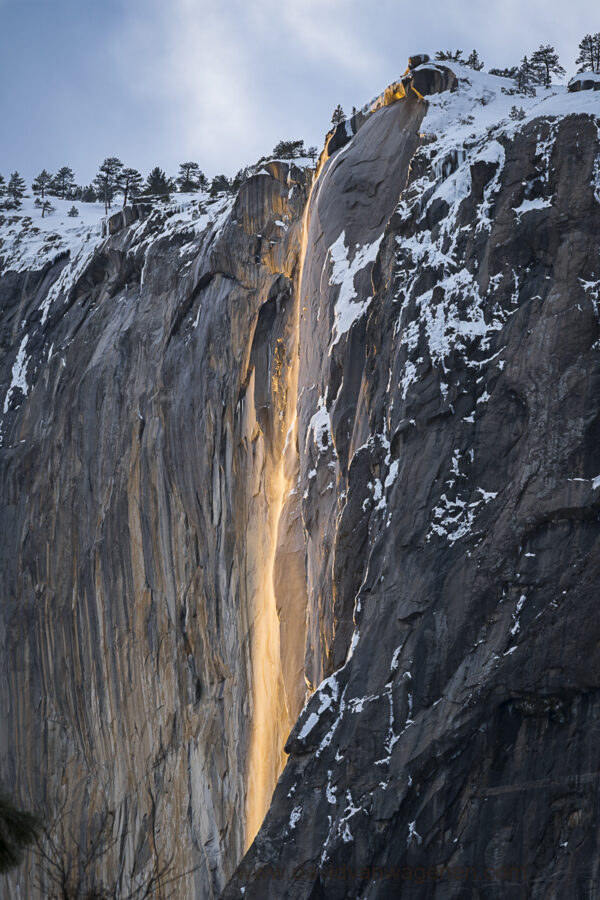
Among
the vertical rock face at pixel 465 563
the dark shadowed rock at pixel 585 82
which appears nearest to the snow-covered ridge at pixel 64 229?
the dark shadowed rock at pixel 585 82

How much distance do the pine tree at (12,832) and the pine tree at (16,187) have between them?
7046cm

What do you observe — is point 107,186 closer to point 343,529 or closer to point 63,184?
point 63,184

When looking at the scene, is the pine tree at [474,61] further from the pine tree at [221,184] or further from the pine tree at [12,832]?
the pine tree at [12,832]

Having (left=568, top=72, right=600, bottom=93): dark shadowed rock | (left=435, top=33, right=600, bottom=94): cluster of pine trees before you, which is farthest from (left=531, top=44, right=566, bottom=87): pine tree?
(left=568, top=72, right=600, bottom=93): dark shadowed rock

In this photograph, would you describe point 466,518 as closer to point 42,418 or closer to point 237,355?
point 237,355

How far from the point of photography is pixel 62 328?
42.0 m

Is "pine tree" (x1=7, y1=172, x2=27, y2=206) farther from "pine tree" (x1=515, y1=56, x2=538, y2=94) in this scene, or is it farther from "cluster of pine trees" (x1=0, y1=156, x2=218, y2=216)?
"pine tree" (x1=515, y1=56, x2=538, y2=94)

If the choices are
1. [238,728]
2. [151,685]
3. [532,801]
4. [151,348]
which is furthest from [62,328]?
[532,801]

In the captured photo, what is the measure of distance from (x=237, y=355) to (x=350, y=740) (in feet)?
51.4

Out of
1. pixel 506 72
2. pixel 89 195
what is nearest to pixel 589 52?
pixel 506 72

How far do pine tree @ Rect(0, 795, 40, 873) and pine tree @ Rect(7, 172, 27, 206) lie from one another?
70.5m

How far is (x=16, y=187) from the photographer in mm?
80000

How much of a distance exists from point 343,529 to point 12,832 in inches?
515

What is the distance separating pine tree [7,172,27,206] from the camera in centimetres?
7500
